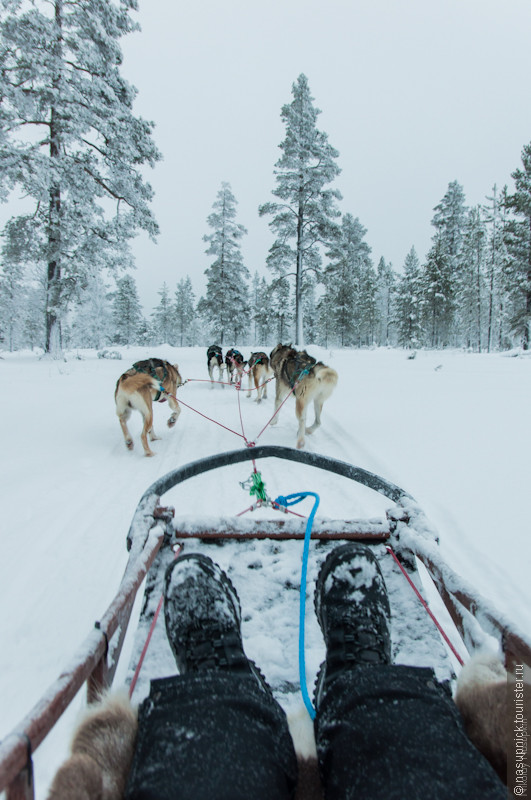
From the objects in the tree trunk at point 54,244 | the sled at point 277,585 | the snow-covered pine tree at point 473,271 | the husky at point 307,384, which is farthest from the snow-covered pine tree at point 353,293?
the sled at point 277,585

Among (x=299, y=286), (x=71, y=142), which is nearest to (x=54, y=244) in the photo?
(x=71, y=142)

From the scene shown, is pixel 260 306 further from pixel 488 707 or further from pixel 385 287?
pixel 488 707

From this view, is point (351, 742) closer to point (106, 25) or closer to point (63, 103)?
point (63, 103)

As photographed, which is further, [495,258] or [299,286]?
[495,258]

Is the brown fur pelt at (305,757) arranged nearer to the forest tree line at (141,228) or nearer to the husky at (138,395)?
the husky at (138,395)

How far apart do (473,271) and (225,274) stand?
880 inches

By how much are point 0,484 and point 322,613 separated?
13.4 feet

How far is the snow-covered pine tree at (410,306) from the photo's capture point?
37.1 metres

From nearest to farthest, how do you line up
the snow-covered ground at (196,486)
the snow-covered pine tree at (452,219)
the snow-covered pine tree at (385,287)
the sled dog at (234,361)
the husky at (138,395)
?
the snow-covered ground at (196,486), the husky at (138,395), the sled dog at (234,361), the snow-covered pine tree at (452,219), the snow-covered pine tree at (385,287)

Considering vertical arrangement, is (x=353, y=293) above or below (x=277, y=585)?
above

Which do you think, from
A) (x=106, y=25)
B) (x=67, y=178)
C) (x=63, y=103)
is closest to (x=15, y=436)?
(x=67, y=178)

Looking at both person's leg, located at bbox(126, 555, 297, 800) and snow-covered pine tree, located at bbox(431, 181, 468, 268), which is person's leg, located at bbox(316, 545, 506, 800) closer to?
person's leg, located at bbox(126, 555, 297, 800)

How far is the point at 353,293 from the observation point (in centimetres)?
3941

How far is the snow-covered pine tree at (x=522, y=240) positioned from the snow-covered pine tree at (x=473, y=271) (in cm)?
1022
